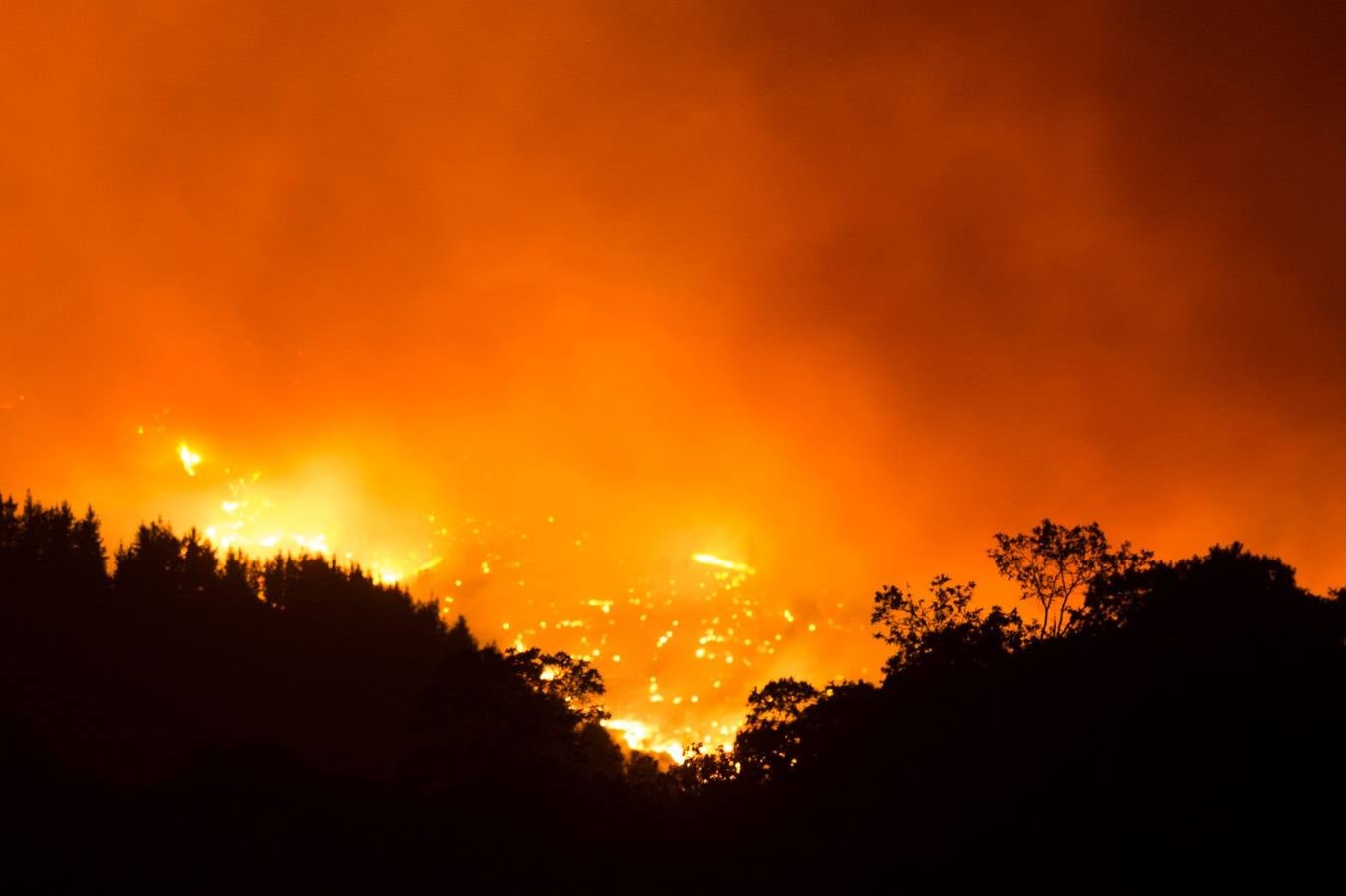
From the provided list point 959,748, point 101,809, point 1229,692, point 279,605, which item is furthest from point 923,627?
point 279,605

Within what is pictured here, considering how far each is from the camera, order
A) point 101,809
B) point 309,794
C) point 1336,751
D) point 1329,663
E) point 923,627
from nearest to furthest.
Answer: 1. point 1336,751
2. point 1329,663
3. point 101,809
4. point 309,794
5. point 923,627

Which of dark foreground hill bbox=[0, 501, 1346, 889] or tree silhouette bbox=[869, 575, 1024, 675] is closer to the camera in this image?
dark foreground hill bbox=[0, 501, 1346, 889]

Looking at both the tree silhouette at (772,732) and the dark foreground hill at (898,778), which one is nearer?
the dark foreground hill at (898,778)

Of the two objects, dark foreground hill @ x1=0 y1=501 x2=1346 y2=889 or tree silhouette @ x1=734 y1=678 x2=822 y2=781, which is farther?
tree silhouette @ x1=734 y1=678 x2=822 y2=781

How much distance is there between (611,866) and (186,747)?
51380mm

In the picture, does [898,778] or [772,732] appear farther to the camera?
[772,732]

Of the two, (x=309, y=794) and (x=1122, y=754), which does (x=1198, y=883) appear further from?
(x=309, y=794)

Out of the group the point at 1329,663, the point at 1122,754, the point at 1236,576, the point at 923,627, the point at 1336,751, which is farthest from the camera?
the point at 1236,576

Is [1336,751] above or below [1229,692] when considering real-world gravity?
below

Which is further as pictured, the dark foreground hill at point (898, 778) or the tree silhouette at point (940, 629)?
the tree silhouette at point (940, 629)

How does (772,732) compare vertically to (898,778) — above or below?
above

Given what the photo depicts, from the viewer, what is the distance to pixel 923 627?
44.7 m

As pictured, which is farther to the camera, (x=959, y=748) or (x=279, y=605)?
(x=279, y=605)

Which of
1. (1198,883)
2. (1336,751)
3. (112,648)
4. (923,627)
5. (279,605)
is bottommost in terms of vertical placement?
(1198,883)
